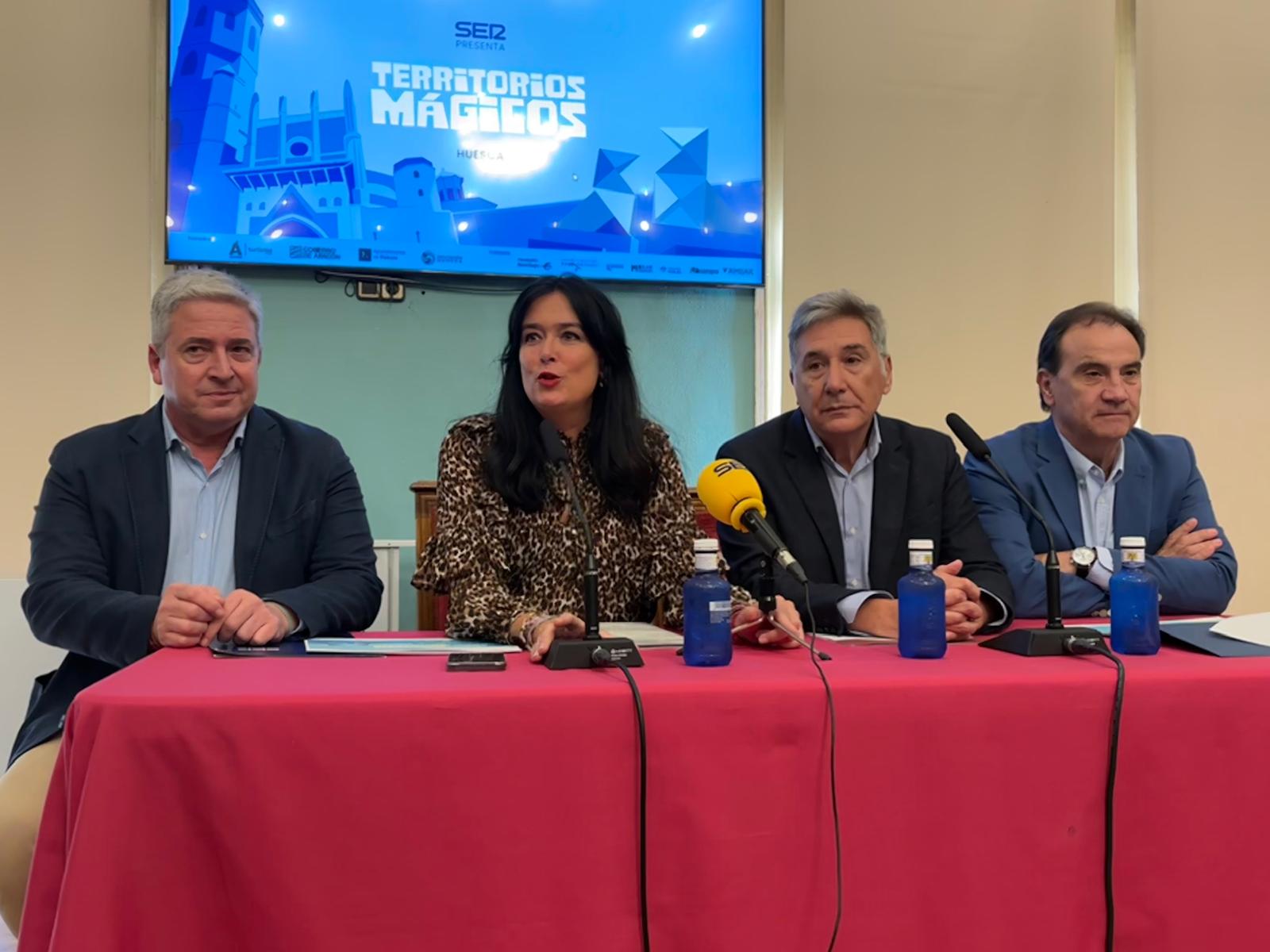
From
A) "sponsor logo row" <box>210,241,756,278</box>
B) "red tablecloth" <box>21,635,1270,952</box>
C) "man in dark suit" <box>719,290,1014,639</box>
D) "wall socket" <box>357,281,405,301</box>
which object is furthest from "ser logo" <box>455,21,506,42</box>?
"red tablecloth" <box>21,635,1270,952</box>

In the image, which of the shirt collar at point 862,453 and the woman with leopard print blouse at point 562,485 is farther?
the shirt collar at point 862,453

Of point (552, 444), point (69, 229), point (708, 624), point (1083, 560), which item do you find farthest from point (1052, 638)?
point (69, 229)

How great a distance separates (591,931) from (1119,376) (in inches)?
66.5

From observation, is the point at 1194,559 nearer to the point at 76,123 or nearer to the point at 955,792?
the point at 955,792

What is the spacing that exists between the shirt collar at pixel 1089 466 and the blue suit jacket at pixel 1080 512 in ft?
0.04

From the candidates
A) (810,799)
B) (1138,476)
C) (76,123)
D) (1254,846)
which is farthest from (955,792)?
(76,123)

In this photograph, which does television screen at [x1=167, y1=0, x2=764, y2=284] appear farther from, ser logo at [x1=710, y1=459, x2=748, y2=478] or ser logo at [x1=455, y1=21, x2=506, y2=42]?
ser logo at [x1=710, y1=459, x2=748, y2=478]

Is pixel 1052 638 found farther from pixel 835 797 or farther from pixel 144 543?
pixel 144 543

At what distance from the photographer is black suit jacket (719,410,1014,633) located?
1.95 meters

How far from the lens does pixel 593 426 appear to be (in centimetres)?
196

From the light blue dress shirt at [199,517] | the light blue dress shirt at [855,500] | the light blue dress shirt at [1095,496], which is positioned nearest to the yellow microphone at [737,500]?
the light blue dress shirt at [855,500]

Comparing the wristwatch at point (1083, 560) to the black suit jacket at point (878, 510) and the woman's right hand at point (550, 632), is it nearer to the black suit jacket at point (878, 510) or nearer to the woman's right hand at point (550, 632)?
the black suit jacket at point (878, 510)

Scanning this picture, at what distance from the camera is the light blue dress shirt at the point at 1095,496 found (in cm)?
218

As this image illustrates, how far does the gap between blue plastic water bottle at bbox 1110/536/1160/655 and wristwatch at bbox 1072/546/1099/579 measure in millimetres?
467
